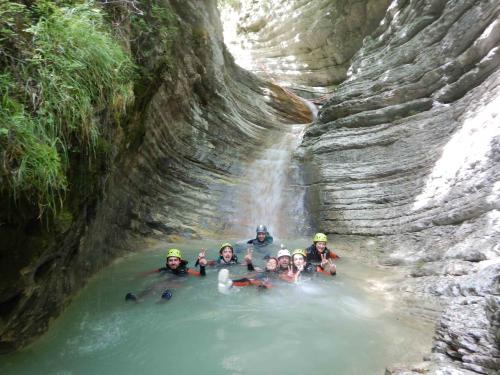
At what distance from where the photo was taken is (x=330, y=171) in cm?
1091

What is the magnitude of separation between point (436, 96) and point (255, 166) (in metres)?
5.45

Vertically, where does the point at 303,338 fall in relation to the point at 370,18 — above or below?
below

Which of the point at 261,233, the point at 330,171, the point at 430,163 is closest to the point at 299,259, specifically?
the point at 261,233

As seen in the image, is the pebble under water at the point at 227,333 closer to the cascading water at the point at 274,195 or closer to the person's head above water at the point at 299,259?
the person's head above water at the point at 299,259

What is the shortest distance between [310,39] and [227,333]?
65.0ft

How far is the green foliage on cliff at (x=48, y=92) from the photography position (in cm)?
356

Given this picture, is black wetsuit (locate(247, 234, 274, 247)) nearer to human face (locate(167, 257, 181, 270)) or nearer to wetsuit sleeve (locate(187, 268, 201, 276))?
wetsuit sleeve (locate(187, 268, 201, 276))

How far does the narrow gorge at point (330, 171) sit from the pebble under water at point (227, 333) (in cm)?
33

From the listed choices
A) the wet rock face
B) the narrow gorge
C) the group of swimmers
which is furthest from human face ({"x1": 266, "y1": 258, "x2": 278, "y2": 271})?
the wet rock face

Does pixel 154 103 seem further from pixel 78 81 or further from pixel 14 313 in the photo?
pixel 14 313

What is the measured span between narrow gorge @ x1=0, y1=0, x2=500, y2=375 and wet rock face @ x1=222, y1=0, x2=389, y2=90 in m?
5.38

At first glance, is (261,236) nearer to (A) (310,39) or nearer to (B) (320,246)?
(B) (320,246)

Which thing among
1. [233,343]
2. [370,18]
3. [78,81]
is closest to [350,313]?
[233,343]

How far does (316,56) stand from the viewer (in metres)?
21.7
